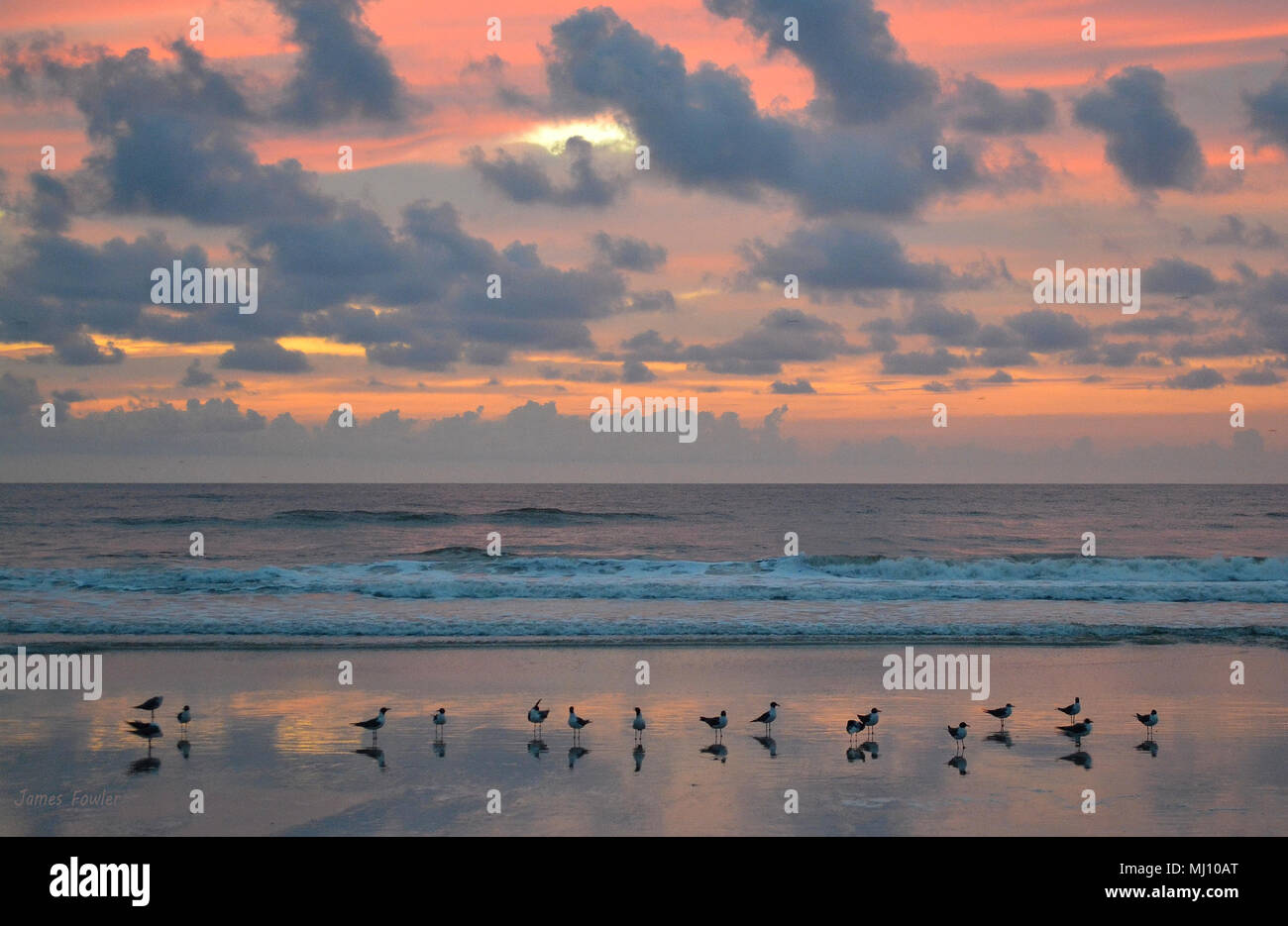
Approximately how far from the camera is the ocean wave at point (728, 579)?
1026 inches

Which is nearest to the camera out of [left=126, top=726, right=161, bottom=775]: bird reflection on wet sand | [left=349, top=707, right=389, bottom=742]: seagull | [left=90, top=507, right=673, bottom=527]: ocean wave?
[left=126, top=726, right=161, bottom=775]: bird reflection on wet sand

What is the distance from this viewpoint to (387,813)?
912cm

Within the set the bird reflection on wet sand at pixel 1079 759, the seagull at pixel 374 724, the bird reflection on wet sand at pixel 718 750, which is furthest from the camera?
the seagull at pixel 374 724

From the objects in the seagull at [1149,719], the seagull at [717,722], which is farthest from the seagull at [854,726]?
the seagull at [1149,719]

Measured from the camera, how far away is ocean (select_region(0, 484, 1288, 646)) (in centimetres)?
2044

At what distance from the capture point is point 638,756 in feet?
36.3

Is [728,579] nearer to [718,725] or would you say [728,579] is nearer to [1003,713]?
[1003,713]

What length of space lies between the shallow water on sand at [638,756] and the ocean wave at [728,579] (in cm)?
949

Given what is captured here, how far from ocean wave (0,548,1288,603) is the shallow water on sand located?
9487mm

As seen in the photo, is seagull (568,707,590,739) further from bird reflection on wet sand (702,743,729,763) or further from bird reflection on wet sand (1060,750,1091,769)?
bird reflection on wet sand (1060,750,1091,769)

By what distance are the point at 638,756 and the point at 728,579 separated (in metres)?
19.3

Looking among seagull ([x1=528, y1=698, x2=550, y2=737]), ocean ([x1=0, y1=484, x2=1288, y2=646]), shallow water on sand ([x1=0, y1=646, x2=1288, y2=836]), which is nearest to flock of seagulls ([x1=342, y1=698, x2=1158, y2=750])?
seagull ([x1=528, y1=698, x2=550, y2=737])

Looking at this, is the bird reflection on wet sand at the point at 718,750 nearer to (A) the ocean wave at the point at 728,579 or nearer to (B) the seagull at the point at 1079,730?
(B) the seagull at the point at 1079,730
